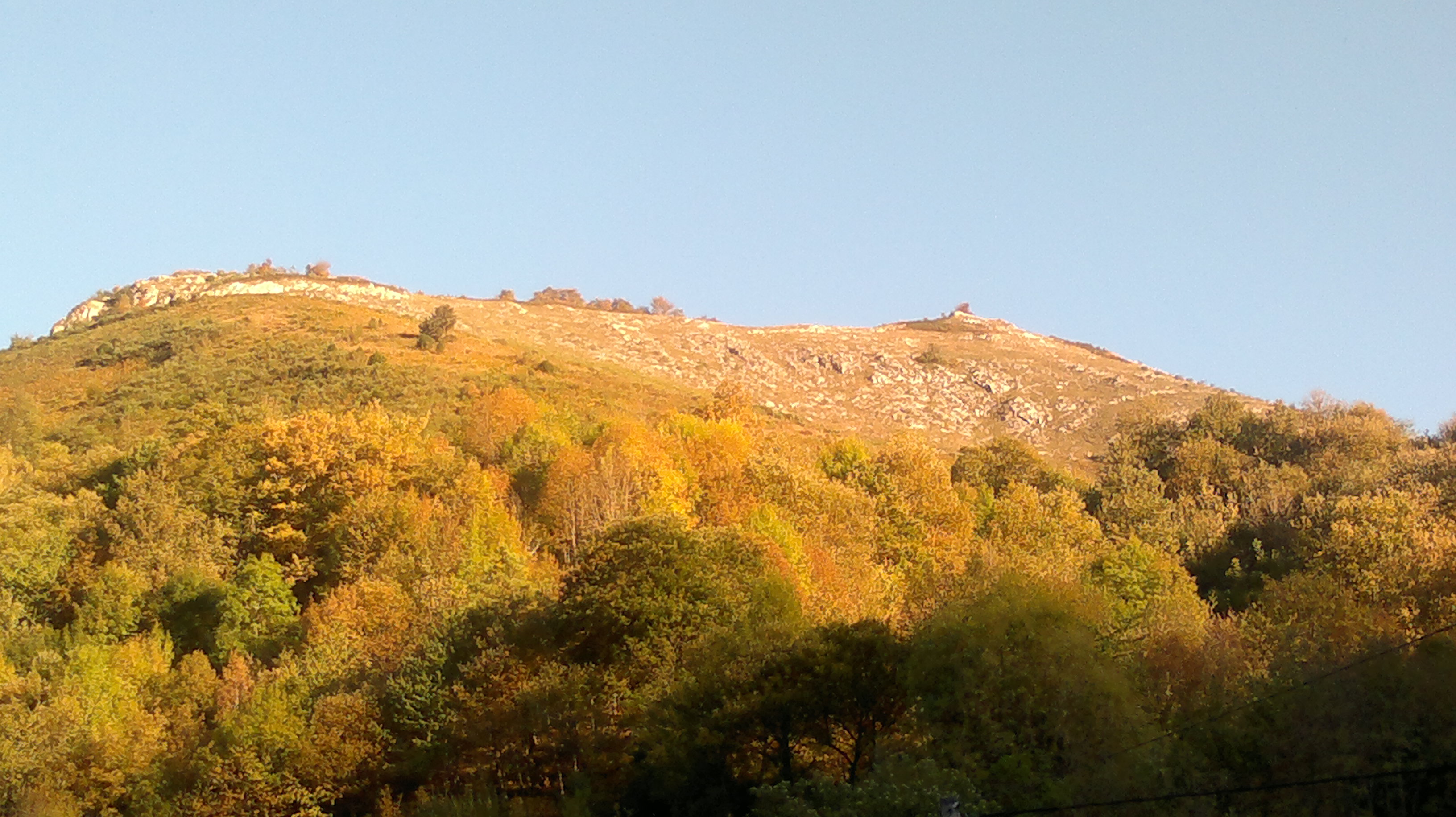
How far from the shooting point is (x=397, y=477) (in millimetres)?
62625

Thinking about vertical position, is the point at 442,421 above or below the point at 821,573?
above

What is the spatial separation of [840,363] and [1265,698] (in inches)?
4047

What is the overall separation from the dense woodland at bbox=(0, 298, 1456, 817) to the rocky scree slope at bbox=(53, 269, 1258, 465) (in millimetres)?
32391

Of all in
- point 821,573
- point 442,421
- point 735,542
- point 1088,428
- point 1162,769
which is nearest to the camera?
point 1162,769

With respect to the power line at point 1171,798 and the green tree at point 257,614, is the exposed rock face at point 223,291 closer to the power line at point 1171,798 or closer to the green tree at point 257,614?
the green tree at point 257,614

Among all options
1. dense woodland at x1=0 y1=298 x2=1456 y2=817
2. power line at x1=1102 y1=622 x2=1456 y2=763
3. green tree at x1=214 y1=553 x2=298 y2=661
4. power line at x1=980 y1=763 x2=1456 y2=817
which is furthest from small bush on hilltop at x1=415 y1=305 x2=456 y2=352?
power line at x1=980 y1=763 x2=1456 y2=817

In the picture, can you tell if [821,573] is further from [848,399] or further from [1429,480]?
[848,399]

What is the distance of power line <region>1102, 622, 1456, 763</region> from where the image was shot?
31.0 meters

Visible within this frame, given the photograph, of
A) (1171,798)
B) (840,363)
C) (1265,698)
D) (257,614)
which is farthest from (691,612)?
(840,363)

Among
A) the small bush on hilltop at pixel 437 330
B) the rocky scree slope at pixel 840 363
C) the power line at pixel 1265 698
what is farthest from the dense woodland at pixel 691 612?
the rocky scree slope at pixel 840 363

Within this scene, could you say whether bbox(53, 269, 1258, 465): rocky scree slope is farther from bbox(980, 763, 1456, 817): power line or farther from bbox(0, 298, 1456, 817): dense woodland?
bbox(980, 763, 1456, 817): power line

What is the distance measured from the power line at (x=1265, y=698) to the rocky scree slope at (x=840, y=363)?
7299cm

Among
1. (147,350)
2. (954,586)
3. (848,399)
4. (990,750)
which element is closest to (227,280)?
(147,350)

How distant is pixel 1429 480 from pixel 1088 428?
54311mm
